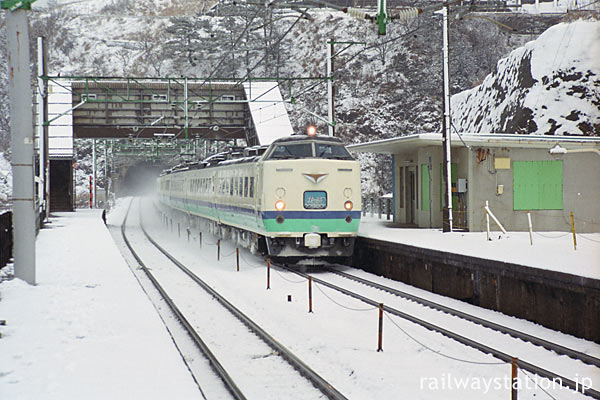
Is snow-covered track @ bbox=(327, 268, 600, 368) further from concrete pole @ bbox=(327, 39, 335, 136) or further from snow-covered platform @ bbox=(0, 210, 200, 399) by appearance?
concrete pole @ bbox=(327, 39, 335, 136)

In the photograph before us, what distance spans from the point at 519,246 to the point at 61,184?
32141 millimetres

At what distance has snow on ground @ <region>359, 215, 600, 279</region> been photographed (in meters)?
11.2

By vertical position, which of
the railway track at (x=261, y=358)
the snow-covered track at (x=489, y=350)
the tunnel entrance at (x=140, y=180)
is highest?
the tunnel entrance at (x=140, y=180)

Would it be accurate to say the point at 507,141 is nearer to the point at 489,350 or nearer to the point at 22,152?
the point at 489,350

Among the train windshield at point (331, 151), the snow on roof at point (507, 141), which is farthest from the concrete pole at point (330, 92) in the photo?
the train windshield at point (331, 151)

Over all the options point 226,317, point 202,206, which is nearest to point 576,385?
point 226,317

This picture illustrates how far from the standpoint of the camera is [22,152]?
40.5 ft

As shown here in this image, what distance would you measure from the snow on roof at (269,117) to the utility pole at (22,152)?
66.8 ft

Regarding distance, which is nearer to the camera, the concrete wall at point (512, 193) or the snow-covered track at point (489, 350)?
the snow-covered track at point (489, 350)

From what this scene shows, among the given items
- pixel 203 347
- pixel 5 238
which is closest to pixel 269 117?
pixel 5 238

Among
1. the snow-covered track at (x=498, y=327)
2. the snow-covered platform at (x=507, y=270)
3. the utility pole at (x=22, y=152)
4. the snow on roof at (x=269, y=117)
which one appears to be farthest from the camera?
the snow on roof at (x=269, y=117)

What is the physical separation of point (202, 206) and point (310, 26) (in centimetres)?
5962

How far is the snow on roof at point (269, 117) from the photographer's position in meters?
33.6

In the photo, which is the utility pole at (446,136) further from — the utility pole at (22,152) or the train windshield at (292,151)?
the utility pole at (22,152)
